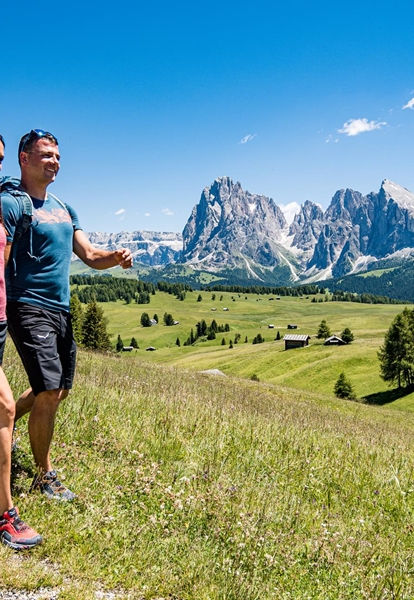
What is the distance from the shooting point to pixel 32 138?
4.98 metres

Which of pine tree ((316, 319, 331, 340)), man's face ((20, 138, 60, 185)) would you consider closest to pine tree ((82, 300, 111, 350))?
pine tree ((316, 319, 331, 340))

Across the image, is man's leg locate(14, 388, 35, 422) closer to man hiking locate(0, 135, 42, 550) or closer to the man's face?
man hiking locate(0, 135, 42, 550)

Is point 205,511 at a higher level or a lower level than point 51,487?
lower

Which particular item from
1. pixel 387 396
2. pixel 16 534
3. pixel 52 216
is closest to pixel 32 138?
pixel 52 216

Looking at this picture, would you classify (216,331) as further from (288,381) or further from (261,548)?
(261,548)

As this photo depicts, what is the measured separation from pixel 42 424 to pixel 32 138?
332 centimetres

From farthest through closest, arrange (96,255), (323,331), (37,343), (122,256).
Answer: (323,331) → (96,255) → (122,256) → (37,343)

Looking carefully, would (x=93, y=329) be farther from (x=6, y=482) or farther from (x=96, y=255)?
(x=6, y=482)

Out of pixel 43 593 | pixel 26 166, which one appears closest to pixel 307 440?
pixel 43 593

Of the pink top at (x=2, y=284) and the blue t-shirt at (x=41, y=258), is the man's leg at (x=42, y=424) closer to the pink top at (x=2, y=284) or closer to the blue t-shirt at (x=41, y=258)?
the blue t-shirt at (x=41, y=258)

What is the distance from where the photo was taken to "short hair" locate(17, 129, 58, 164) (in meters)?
4.96

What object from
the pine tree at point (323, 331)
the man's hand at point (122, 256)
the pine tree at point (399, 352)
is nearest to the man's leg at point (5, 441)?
the man's hand at point (122, 256)

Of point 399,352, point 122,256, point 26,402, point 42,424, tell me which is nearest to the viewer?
point 42,424

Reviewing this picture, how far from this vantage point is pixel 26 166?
16.2 ft
